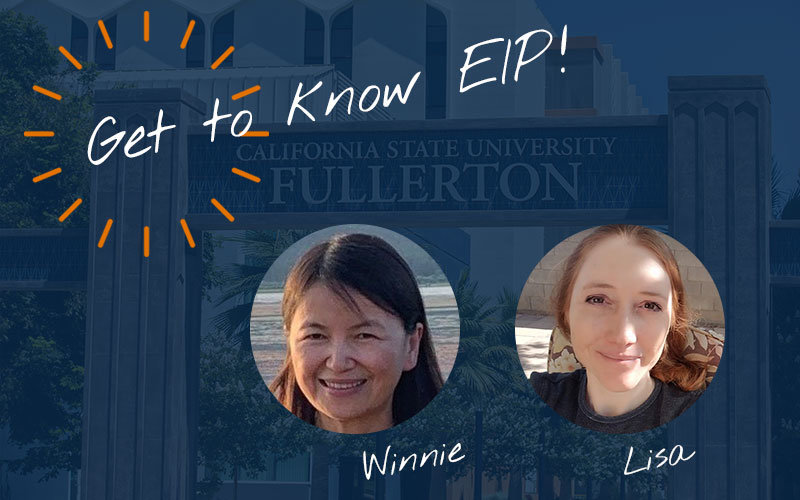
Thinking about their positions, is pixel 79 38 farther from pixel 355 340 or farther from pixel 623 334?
pixel 623 334

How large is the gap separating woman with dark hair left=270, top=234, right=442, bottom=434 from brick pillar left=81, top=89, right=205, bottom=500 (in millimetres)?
25351

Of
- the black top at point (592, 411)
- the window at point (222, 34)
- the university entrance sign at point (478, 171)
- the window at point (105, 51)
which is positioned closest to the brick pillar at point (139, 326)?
the university entrance sign at point (478, 171)

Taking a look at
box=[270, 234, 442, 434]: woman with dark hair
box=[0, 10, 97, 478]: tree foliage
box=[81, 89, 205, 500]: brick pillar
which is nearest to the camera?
box=[270, 234, 442, 434]: woman with dark hair

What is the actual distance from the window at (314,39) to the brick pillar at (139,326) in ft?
160

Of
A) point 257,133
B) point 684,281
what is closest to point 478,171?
point 257,133

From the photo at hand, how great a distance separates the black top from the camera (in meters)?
6.58

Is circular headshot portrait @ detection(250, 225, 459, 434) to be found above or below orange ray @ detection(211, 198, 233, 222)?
below

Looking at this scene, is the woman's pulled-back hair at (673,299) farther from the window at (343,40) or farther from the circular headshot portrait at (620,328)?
the window at (343,40)

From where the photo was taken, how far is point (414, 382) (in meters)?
6.34

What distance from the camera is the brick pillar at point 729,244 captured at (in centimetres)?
2867

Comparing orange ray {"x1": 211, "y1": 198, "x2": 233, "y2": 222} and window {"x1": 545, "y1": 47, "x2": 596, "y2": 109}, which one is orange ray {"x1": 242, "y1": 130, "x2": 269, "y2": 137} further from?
window {"x1": 545, "y1": 47, "x2": 596, "y2": 109}

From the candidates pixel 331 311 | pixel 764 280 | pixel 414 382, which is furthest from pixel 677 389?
pixel 764 280

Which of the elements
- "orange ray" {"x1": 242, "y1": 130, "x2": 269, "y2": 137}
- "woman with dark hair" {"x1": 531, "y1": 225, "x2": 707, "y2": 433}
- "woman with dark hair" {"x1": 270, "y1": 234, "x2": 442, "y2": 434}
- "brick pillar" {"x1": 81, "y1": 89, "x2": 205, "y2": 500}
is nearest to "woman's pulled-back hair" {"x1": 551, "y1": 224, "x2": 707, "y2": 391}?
"woman with dark hair" {"x1": 531, "y1": 225, "x2": 707, "y2": 433}

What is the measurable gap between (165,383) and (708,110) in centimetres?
1350
